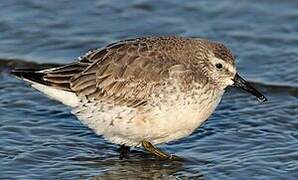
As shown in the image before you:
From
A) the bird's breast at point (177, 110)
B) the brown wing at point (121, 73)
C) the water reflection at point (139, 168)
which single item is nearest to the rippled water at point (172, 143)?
the water reflection at point (139, 168)

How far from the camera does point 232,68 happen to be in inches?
369

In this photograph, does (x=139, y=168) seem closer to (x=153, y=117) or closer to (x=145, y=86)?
(x=153, y=117)

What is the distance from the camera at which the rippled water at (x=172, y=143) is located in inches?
367

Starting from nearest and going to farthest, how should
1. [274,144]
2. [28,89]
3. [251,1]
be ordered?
1. [274,144]
2. [28,89]
3. [251,1]

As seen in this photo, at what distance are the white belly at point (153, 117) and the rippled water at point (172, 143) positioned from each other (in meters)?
0.36

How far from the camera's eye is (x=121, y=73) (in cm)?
931

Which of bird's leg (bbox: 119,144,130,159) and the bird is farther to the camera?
bird's leg (bbox: 119,144,130,159)

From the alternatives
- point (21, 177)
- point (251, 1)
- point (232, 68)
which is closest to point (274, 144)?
point (232, 68)

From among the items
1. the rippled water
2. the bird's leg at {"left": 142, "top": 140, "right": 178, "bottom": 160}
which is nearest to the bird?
the bird's leg at {"left": 142, "top": 140, "right": 178, "bottom": 160}

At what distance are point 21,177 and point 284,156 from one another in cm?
248

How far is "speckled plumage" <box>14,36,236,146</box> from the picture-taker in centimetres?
909

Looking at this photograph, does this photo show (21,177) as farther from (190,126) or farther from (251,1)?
(251,1)

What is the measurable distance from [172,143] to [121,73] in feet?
3.48

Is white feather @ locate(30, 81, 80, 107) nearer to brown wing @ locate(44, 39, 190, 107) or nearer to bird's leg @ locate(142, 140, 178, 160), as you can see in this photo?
brown wing @ locate(44, 39, 190, 107)
